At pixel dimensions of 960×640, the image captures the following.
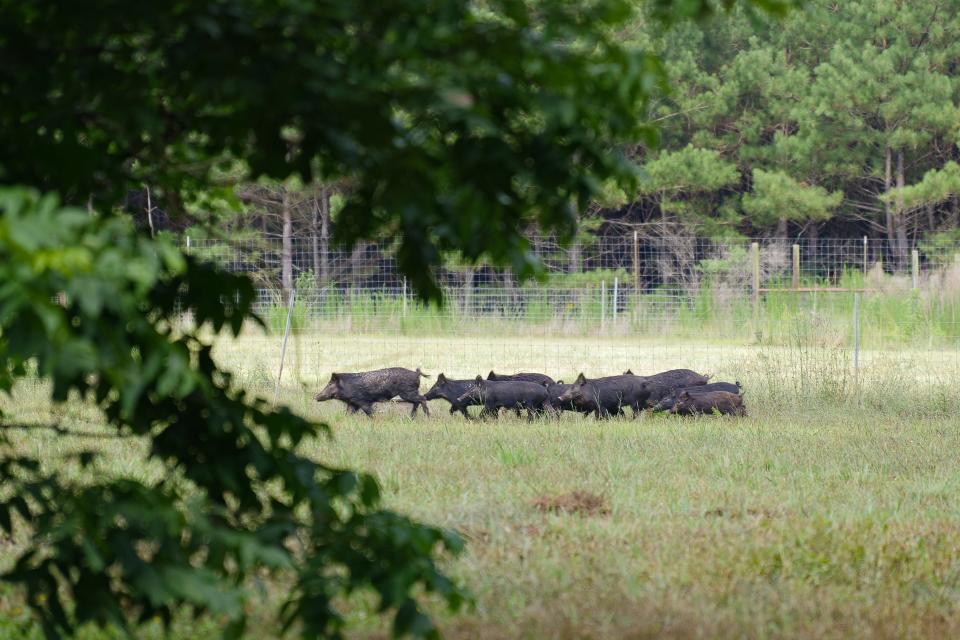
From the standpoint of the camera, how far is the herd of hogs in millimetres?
10820

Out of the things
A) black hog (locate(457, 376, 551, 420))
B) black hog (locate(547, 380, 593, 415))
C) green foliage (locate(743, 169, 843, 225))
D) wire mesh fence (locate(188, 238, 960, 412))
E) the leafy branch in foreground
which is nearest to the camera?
the leafy branch in foreground

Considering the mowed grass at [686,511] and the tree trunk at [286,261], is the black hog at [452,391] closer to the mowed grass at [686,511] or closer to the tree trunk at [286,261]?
the mowed grass at [686,511]


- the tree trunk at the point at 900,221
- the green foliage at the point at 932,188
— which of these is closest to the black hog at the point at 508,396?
the tree trunk at the point at 900,221

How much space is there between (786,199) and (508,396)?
21.3 metres

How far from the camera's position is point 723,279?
1093 inches

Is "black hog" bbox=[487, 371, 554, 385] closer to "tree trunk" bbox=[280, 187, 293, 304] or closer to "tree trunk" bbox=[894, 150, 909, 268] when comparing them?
"tree trunk" bbox=[280, 187, 293, 304]

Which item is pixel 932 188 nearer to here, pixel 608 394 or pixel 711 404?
pixel 711 404

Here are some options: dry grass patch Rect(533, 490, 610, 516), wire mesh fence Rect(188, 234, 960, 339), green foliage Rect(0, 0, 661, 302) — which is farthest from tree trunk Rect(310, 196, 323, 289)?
green foliage Rect(0, 0, 661, 302)

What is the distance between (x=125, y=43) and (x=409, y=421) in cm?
790

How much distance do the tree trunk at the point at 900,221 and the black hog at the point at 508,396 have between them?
2099 centimetres

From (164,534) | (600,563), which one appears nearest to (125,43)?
(164,534)

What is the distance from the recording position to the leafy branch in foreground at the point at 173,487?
2.22 m

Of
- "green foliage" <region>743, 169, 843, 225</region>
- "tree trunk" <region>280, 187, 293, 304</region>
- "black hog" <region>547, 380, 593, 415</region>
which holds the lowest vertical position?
"black hog" <region>547, 380, 593, 415</region>

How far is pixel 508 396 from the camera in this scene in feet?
35.6
